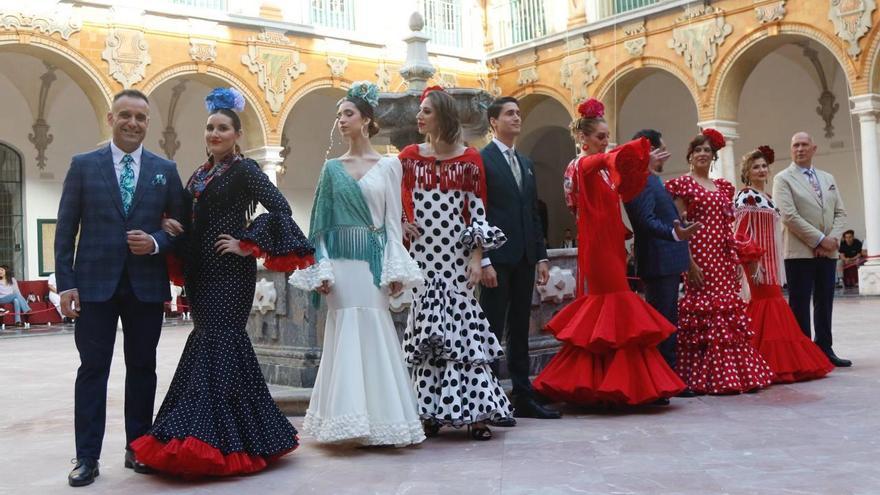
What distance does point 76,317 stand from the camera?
3.56 metres

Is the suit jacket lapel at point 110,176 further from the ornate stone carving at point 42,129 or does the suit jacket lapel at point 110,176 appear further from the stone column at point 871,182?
the ornate stone carving at point 42,129

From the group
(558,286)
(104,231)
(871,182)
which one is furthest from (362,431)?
(871,182)

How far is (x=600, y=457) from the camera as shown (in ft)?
12.0

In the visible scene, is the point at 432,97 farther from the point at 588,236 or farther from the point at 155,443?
the point at 155,443

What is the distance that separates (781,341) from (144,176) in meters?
4.02

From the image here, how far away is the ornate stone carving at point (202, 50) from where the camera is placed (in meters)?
15.1

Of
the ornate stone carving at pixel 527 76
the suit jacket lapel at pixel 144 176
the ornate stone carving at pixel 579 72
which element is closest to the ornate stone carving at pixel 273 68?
the ornate stone carving at pixel 527 76

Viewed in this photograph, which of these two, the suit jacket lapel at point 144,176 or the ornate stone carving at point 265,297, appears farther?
the ornate stone carving at point 265,297

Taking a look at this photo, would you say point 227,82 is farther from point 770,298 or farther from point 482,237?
point 482,237

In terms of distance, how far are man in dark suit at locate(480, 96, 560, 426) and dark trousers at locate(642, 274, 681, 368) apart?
34.0 inches

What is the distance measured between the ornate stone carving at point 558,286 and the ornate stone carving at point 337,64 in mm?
11657

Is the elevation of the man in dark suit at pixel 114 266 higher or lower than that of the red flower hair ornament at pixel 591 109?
lower

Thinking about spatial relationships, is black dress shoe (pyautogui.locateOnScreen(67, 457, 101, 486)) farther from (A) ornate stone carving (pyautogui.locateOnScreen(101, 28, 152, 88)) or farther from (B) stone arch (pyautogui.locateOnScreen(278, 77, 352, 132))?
(B) stone arch (pyautogui.locateOnScreen(278, 77, 352, 132))

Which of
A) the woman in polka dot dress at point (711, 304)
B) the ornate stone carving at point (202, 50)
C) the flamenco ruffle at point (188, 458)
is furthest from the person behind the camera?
the ornate stone carving at point (202, 50)
